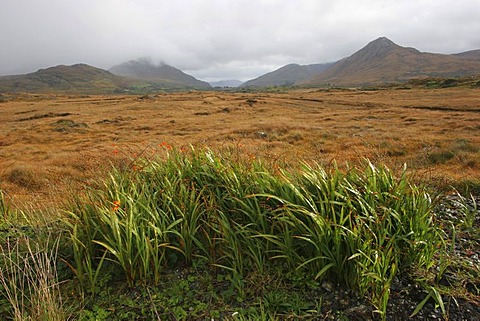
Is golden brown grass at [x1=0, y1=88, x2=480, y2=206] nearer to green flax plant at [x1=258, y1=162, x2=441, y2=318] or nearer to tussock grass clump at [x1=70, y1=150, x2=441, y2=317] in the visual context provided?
tussock grass clump at [x1=70, y1=150, x2=441, y2=317]

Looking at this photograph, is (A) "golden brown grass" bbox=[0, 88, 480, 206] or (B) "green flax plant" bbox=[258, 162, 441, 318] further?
(A) "golden brown grass" bbox=[0, 88, 480, 206]

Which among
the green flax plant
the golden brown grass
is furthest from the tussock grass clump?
the golden brown grass

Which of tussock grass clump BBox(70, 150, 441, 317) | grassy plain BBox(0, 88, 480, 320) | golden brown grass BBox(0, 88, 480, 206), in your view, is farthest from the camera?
golden brown grass BBox(0, 88, 480, 206)

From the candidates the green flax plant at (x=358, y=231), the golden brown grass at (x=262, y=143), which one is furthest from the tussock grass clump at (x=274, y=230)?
the golden brown grass at (x=262, y=143)

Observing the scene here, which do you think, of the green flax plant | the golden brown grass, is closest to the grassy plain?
the green flax plant

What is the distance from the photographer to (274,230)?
391 centimetres

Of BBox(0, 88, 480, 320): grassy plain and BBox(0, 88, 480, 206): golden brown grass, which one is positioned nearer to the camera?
BBox(0, 88, 480, 320): grassy plain

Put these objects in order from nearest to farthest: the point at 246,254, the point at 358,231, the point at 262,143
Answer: the point at 358,231 < the point at 246,254 < the point at 262,143

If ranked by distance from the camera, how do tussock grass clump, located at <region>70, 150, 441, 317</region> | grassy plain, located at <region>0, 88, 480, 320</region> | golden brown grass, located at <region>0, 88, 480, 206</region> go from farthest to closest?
golden brown grass, located at <region>0, 88, 480, 206</region> → tussock grass clump, located at <region>70, 150, 441, 317</region> → grassy plain, located at <region>0, 88, 480, 320</region>

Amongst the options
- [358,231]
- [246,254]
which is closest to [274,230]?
[246,254]

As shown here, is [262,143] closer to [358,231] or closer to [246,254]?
[246,254]

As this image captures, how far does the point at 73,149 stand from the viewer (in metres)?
20.4

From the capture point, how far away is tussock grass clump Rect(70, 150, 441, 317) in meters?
3.28

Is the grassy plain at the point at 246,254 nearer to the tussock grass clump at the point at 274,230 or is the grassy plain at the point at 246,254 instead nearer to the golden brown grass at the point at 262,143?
the tussock grass clump at the point at 274,230
